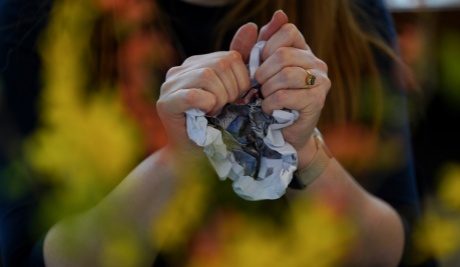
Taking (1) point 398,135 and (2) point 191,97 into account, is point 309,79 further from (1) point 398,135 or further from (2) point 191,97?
(1) point 398,135

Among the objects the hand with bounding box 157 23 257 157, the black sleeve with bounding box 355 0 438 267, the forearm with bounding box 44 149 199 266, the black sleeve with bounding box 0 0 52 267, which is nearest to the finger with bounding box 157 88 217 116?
the hand with bounding box 157 23 257 157

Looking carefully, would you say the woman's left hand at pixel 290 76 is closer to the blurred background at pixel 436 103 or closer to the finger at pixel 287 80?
the finger at pixel 287 80

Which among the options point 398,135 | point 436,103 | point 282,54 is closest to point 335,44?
point 398,135

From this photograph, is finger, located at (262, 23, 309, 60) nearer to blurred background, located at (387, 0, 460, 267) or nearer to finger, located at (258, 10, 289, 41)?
finger, located at (258, 10, 289, 41)

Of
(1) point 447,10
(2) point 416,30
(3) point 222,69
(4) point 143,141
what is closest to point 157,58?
(4) point 143,141

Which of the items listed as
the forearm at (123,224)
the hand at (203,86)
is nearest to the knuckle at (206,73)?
the hand at (203,86)

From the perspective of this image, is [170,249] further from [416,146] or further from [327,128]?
[416,146]

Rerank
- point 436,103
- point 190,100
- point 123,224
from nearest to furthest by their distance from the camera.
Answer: point 190,100 → point 123,224 → point 436,103
